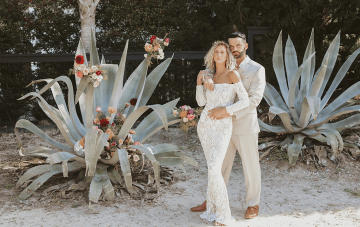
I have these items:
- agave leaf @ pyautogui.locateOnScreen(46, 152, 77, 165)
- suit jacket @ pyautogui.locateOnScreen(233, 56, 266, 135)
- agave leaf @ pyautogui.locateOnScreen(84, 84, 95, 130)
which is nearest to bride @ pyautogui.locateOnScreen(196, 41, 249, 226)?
suit jacket @ pyautogui.locateOnScreen(233, 56, 266, 135)

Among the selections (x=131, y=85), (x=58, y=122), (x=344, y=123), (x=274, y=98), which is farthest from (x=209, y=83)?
(x=344, y=123)

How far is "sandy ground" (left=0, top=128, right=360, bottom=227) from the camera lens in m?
3.40

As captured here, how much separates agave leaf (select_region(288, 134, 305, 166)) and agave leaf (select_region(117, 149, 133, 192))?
7.02 ft

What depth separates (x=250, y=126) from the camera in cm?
338

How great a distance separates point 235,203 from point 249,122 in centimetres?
98

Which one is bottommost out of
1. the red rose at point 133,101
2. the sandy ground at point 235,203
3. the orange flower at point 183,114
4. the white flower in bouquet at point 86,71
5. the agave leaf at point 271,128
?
the sandy ground at point 235,203

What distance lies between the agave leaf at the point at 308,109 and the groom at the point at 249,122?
1258 mm

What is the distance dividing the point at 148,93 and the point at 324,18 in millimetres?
3906

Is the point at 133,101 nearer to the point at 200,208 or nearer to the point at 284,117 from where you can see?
the point at 200,208

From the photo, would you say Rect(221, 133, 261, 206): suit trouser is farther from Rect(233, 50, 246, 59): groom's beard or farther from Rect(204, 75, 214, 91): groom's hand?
Rect(233, 50, 246, 59): groom's beard

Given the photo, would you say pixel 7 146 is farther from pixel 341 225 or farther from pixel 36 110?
pixel 341 225

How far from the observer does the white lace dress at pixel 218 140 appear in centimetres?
321

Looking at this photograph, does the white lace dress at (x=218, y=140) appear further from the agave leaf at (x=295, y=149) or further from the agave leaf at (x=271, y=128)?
the agave leaf at (x=271, y=128)

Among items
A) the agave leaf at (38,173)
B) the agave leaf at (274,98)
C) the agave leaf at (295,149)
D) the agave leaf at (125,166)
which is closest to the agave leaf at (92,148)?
the agave leaf at (125,166)
